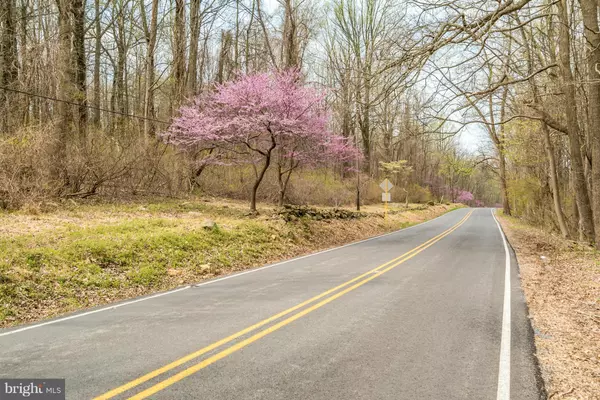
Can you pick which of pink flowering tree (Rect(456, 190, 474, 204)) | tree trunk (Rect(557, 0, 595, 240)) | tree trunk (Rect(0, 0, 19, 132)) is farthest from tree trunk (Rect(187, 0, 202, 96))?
pink flowering tree (Rect(456, 190, 474, 204))

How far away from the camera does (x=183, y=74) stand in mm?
23234

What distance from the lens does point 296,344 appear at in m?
4.80

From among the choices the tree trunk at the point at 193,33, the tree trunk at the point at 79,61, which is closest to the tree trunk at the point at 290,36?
the tree trunk at the point at 193,33

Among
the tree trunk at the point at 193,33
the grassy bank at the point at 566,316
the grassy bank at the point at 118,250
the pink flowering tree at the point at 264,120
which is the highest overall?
the tree trunk at the point at 193,33

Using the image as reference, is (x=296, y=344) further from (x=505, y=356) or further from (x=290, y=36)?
(x=290, y=36)

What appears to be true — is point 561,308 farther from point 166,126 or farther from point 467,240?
point 166,126

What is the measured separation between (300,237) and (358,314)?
9193 mm

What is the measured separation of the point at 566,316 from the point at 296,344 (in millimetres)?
4896

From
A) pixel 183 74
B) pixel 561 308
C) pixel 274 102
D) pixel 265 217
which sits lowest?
pixel 561 308

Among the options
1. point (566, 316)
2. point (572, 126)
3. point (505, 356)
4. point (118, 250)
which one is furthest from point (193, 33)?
point (505, 356)

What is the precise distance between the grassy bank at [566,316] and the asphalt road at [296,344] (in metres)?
0.22

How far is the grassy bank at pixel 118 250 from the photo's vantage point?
7.19 metres

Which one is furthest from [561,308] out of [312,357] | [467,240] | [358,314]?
[467,240]

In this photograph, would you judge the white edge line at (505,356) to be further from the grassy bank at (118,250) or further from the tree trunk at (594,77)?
the tree trunk at (594,77)
